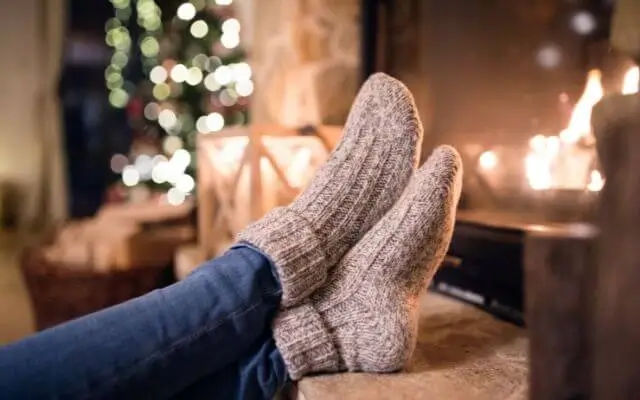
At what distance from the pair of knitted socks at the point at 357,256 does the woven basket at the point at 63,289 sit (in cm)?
124

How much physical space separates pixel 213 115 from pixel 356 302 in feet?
6.64

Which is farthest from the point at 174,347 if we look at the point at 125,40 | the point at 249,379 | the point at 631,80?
the point at 125,40

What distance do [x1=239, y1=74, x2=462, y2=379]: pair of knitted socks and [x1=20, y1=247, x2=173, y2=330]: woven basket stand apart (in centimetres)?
124

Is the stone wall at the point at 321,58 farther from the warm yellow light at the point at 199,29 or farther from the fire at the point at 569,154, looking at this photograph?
the warm yellow light at the point at 199,29

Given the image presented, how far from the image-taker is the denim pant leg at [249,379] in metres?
0.77

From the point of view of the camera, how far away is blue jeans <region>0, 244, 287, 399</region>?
2.07 feet

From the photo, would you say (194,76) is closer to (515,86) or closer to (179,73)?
(179,73)

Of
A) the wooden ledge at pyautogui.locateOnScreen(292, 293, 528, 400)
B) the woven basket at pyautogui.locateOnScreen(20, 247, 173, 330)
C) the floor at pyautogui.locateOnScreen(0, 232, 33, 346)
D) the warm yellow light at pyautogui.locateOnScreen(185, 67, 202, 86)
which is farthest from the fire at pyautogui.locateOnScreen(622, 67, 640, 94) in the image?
the warm yellow light at pyautogui.locateOnScreen(185, 67, 202, 86)

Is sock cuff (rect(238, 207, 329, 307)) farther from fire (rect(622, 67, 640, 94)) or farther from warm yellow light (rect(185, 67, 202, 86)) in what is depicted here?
Result: warm yellow light (rect(185, 67, 202, 86))

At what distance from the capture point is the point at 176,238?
2.29 m

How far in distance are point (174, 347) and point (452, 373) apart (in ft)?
1.14

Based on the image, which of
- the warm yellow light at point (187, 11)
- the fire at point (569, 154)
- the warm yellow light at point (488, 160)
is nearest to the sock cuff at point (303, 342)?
the fire at point (569, 154)

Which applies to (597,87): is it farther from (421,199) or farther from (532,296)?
(532,296)

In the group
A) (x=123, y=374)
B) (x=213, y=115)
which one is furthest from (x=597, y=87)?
(x=213, y=115)
